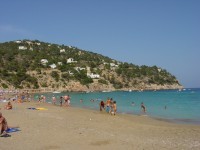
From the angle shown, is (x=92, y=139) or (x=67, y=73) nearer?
(x=92, y=139)

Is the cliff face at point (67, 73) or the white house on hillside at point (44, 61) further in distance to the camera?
the white house on hillside at point (44, 61)

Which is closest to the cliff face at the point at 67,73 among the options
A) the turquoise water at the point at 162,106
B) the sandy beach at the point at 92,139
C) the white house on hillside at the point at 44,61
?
the white house on hillside at the point at 44,61

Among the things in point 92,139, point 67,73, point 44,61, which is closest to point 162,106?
point 92,139

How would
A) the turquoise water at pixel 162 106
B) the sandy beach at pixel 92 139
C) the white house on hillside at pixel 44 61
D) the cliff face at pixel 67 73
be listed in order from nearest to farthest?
the sandy beach at pixel 92 139 < the turquoise water at pixel 162 106 < the cliff face at pixel 67 73 < the white house on hillside at pixel 44 61

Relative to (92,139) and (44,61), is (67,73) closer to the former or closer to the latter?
(44,61)

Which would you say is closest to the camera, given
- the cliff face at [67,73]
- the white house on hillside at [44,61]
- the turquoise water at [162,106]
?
the turquoise water at [162,106]

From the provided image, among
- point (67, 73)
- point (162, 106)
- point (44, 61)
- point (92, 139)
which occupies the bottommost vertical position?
point (92, 139)

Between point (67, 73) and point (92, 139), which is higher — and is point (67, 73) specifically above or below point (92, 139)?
above

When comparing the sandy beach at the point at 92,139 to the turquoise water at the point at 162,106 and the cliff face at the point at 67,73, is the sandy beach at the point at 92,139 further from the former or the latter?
the cliff face at the point at 67,73

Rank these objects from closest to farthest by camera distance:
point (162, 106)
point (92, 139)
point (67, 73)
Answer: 1. point (92, 139)
2. point (162, 106)
3. point (67, 73)

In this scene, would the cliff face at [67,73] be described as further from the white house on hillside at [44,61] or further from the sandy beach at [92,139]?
the sandy beach at [92,139]

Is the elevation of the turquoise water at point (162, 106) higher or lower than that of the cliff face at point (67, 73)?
lower

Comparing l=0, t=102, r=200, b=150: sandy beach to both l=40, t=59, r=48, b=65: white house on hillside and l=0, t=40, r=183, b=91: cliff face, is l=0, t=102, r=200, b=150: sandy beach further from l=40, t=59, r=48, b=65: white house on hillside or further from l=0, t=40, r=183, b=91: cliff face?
l=40, t=59, r=48, b=65: white house on hillside

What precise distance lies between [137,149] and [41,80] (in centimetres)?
10603
